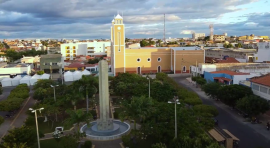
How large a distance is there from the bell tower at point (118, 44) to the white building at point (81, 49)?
34023 millimetres

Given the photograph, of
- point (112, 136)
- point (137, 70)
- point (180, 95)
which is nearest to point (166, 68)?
point (137, 70)

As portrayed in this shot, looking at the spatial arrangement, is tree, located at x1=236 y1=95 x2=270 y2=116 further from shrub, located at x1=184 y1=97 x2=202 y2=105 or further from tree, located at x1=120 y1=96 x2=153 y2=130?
tree, located at x1=120 y1=96 x2=153 y2=130

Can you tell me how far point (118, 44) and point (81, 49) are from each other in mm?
39308

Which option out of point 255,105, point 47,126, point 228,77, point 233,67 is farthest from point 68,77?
point 255,105

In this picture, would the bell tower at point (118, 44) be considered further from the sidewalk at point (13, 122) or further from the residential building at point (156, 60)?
the sidewalk at point (13, 122)

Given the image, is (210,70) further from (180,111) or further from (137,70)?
(180,111)

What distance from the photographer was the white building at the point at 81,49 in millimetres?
83000

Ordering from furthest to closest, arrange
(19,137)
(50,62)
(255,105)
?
(50,62)
(255,105)
(19,137)

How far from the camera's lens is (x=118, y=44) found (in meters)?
50.3

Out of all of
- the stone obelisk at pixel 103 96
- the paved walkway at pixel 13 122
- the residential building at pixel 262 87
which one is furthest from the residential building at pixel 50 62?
the residential building at pixel 262 87

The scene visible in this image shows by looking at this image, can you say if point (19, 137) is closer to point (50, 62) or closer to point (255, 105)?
point (255, 105)

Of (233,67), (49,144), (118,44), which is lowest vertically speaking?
(49,144)

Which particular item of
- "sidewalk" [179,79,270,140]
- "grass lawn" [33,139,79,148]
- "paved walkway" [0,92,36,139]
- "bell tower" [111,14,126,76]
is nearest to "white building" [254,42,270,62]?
"sidewalk" [179,79,270,140]

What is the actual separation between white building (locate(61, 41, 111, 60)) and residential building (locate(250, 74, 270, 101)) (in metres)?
64.1
